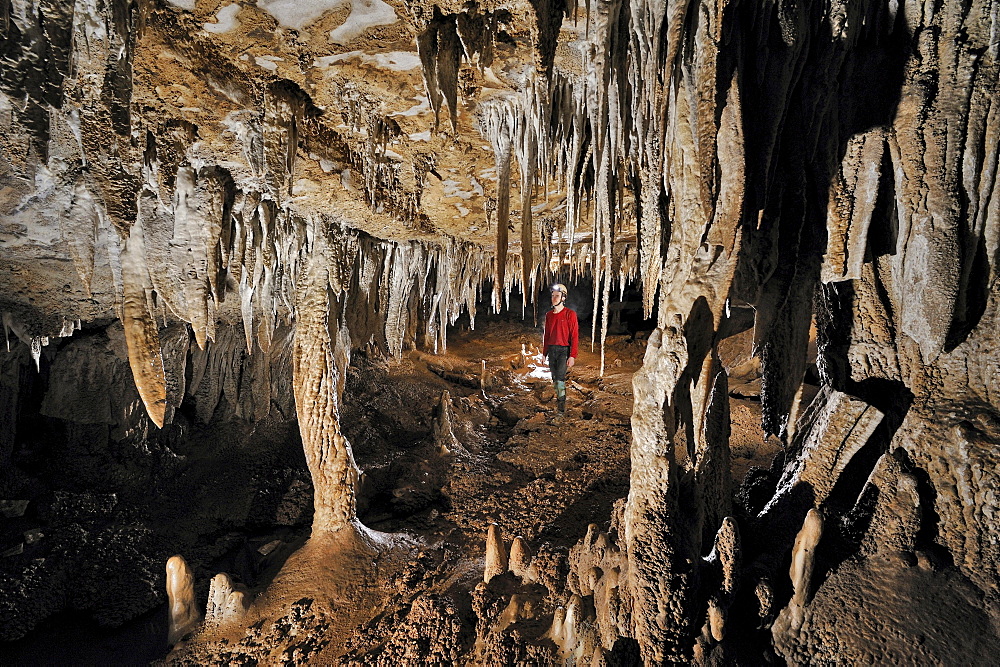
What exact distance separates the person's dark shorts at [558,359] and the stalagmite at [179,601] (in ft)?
16.5

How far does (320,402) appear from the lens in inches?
178

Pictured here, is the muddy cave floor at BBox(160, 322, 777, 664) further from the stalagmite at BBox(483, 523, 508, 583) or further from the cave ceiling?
the cave ceiling

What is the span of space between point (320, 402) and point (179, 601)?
1.78 meters

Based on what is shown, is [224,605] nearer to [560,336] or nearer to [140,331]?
[140,331]

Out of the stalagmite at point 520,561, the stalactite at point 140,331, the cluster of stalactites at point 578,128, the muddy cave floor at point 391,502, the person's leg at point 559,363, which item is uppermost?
the cluster of stalactites at point 578,128

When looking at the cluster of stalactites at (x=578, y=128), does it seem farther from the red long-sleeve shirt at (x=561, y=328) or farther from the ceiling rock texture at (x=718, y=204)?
the red long-sleeve shirt at (x=561, y=328)

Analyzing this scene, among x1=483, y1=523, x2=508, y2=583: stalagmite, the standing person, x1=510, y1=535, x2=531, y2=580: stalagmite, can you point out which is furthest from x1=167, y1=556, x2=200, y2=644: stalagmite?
the standing person

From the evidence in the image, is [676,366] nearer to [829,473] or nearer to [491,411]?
[829,473]

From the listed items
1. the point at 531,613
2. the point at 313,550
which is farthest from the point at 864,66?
the point at 313,550

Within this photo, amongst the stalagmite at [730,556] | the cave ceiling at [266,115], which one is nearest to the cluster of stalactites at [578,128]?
the cave ceiling at [266,115]

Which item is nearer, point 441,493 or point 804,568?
point 804,568

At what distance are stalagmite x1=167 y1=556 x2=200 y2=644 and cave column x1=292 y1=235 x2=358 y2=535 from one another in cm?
104

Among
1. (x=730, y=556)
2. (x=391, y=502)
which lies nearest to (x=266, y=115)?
(x=730, y=556)

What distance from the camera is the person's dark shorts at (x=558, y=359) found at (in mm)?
7202
